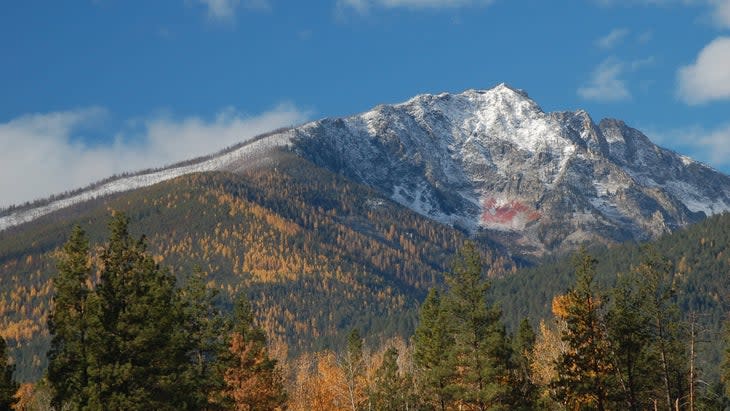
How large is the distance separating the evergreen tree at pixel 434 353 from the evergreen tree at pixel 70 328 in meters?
29.1

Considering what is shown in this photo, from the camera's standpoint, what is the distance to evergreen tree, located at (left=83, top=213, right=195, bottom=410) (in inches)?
1656

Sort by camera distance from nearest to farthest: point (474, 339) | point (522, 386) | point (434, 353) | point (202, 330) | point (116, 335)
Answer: point (116, 335) < point (202, 330) < point (474, 339) < point (522, 386) < point (434, 353)

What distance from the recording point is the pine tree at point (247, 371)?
6247 cm

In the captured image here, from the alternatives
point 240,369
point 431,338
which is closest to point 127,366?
point 240,369

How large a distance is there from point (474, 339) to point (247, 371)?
1630 centimetres

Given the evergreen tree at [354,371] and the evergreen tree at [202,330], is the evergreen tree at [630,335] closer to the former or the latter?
the evergreen tree at [202,330]

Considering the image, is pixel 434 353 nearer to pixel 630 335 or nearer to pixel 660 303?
pixel 630 335

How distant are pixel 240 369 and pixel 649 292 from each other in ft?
93.2

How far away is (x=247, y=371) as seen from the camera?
63281 millimetres

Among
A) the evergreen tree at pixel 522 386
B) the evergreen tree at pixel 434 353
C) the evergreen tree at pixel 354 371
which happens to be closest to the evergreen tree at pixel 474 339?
the evergreen tree at pixel 522 386

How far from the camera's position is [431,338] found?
74500 millimetres

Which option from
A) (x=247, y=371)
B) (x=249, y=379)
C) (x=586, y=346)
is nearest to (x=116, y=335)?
(x=247, y=371)

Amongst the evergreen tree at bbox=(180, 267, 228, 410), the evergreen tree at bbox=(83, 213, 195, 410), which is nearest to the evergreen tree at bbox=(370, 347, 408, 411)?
the evergreen tree at bbox=(180, 267, 228, 410)

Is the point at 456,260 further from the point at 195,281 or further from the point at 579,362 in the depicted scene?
the point at 195,281
